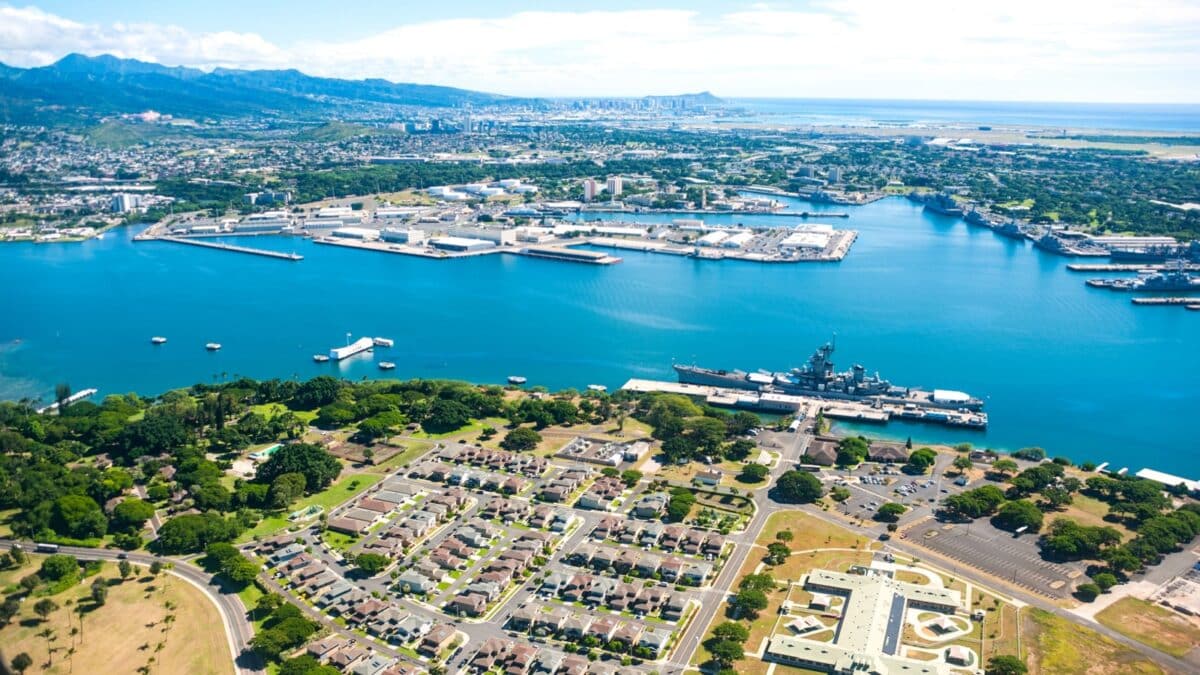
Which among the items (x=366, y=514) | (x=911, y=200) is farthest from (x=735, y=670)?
(x=911, y=200)

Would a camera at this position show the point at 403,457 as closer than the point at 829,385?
Yes

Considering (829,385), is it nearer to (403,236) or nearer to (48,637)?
(48,637)

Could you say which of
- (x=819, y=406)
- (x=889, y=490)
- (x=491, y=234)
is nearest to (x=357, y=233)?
(x=491, y=234)

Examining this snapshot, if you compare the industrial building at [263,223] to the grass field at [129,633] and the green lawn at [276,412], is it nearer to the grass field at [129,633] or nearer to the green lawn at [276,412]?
the green lawn at [276,412]

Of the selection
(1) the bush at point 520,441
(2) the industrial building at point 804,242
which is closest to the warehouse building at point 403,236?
(2) the industrial building at point 804,242

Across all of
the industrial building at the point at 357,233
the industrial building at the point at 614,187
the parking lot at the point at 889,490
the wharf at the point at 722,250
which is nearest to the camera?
the parking lot at the point at 889,490

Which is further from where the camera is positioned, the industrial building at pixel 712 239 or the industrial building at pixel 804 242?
the industrial building at pixel 712 239
